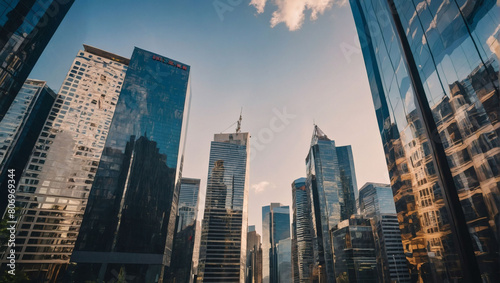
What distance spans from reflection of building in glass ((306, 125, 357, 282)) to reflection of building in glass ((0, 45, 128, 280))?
405 feet

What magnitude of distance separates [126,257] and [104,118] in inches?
2863

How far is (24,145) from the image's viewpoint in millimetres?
88812

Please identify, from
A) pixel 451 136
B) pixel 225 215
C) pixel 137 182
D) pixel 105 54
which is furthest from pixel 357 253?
pixel 105 54

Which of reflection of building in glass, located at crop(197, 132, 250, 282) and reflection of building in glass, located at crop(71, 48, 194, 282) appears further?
reflection of building in glass, located at crop(197, 132, 250, 282)

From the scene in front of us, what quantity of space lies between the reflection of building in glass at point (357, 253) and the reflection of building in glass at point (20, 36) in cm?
11244

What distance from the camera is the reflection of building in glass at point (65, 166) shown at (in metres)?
83.7

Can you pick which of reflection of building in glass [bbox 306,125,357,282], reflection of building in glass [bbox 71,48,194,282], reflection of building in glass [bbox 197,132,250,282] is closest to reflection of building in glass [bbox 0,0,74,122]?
reflection of building in glass [bbox 71,48,194,282]

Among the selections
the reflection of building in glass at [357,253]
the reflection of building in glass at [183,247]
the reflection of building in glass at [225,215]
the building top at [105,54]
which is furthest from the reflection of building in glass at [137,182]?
the reflection of building in glass at [183,247]

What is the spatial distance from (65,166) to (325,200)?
135 m

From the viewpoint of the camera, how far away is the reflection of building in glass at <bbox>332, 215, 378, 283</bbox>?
95.4 m

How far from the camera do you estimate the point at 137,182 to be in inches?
3295

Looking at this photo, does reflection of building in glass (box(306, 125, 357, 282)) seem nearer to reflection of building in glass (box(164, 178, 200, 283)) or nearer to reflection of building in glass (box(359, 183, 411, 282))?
reflection of building in glass (box(359, 183, 411, 282))

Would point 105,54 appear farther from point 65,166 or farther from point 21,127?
point 65,166

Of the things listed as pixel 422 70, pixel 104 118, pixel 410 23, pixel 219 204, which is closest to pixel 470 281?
pixel 422 70
